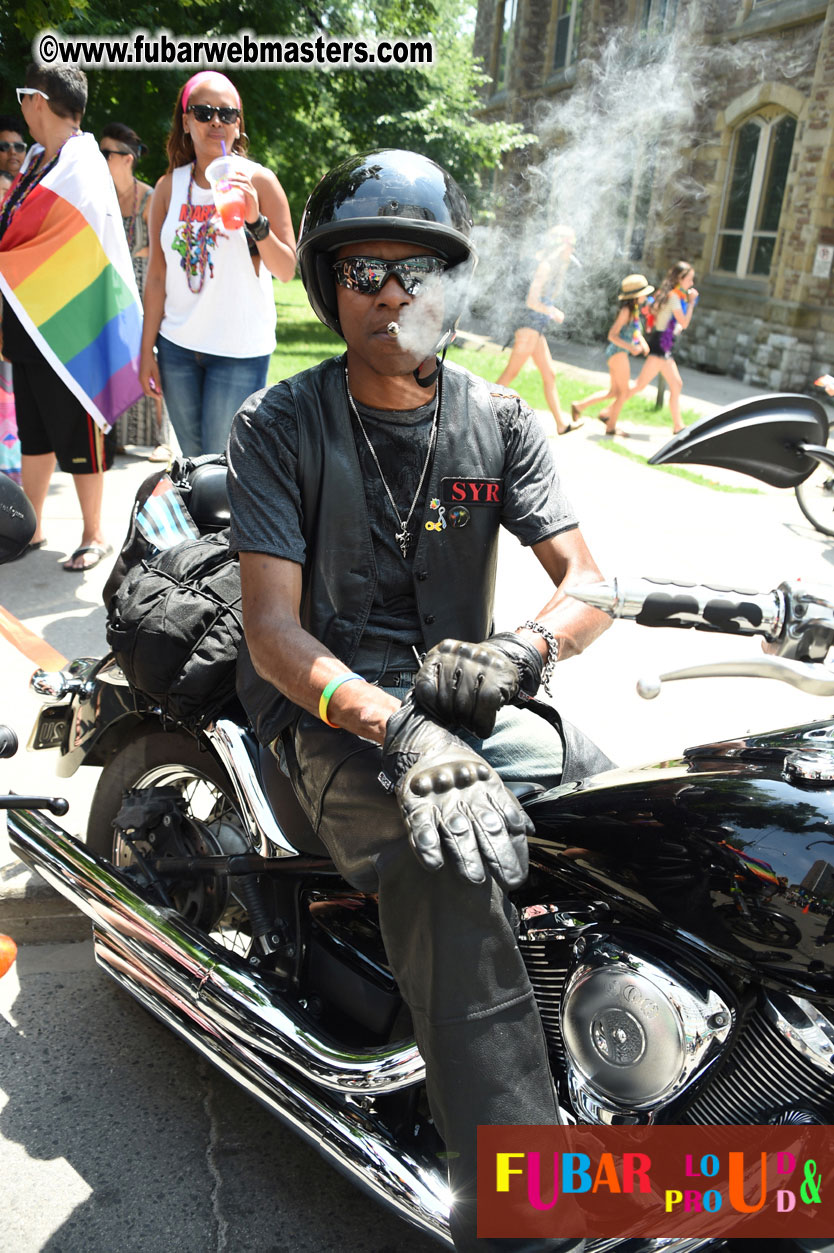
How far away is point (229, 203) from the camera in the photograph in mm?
4105

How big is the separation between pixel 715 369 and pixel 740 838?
674 inches

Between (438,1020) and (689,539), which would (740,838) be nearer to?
(438,1020)

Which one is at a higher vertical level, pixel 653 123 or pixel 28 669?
pixel 653 123

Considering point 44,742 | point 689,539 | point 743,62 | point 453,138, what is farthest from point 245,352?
point 743,62

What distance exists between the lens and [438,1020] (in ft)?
5.25

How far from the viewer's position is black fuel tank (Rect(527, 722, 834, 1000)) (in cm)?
153

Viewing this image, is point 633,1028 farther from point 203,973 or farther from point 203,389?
point 203,389

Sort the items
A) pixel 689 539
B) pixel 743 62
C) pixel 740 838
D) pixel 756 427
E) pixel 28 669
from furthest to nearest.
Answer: pixel 743 62, pixel 689 539, pixel 28 669, pixel 740 838, pixel 756 427

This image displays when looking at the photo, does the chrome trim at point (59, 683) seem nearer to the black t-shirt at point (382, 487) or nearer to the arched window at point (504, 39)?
the black t-shirt at point (382, 487)

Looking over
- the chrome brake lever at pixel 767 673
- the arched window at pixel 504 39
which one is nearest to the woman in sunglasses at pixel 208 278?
the chrome brake lever at pixel 767 673

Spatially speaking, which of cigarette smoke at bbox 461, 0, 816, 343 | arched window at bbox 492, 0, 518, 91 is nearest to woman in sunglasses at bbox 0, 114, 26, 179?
cigarette smoke at bbox 461, 0, 816, 343

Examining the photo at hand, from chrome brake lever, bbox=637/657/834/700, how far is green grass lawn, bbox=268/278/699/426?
833 centimetres

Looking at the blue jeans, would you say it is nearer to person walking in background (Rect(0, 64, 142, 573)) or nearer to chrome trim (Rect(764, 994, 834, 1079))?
person walking in background (Rect(0, 64, 142, 573))

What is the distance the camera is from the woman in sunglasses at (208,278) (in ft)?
14.3
